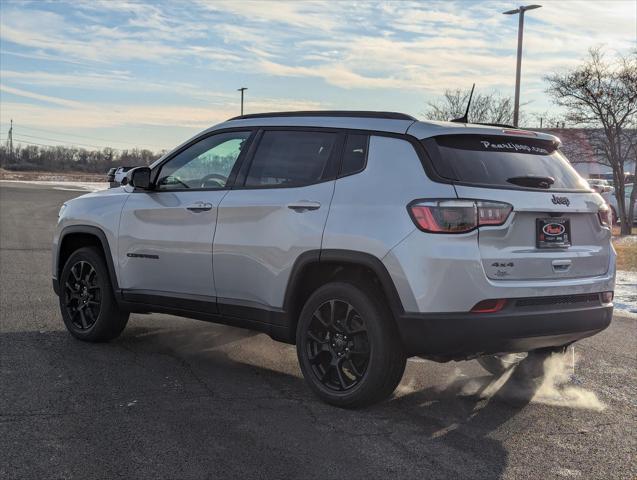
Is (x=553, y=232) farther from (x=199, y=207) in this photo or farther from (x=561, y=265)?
(x=199, y=207)

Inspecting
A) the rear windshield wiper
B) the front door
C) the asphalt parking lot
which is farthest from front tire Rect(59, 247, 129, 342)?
the rear windshield wiper

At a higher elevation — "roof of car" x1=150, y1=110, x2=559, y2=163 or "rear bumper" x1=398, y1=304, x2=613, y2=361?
"roof of car" x1=150, y1=110, x2=559, y2=163

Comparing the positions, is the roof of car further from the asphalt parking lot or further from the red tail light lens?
the asphalt parking lot

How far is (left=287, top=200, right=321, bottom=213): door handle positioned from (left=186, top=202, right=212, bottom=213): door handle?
81 centimetres

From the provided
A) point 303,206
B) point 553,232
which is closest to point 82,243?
point 303,206

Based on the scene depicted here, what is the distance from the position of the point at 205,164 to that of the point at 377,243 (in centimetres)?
189

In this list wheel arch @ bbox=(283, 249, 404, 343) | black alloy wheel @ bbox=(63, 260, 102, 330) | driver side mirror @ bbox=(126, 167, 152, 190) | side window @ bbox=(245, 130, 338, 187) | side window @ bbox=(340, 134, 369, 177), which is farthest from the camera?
black alloy wheel @ bbox=(63, 260, 102, 330)

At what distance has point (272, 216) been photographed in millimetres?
4738

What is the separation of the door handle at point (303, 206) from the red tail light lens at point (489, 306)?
119 cm

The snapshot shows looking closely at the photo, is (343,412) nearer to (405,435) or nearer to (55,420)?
(405,435)

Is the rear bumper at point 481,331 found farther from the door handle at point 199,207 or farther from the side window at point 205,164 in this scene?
the side window at point 205,164

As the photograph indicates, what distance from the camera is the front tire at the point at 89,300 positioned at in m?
6.00

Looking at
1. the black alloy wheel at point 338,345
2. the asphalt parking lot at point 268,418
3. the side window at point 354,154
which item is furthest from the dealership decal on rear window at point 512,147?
the asphalt parking lot at point 268,418

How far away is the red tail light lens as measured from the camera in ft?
13.0
